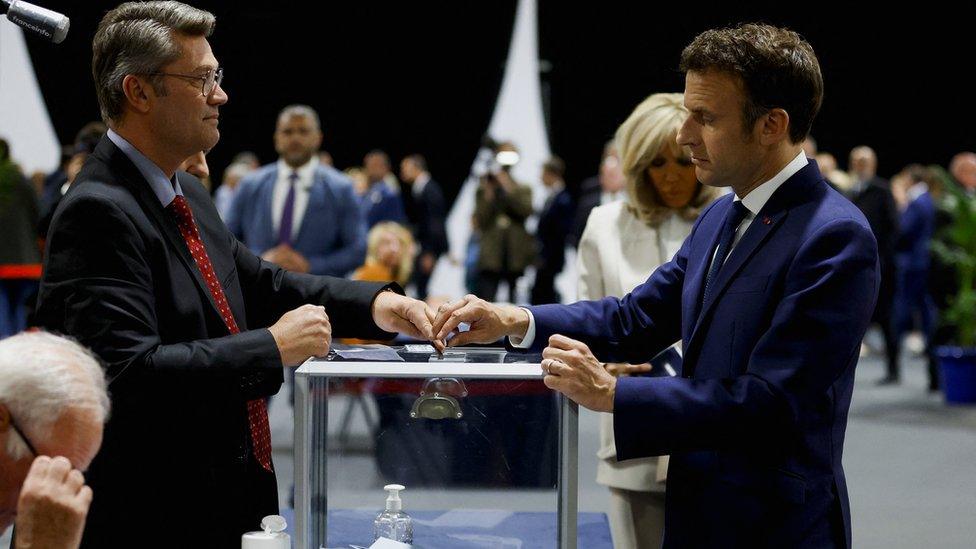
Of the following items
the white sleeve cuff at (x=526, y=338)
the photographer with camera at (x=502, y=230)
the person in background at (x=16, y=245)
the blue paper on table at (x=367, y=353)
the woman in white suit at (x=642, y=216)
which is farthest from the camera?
the photographer with camera at (x=502, y=230)

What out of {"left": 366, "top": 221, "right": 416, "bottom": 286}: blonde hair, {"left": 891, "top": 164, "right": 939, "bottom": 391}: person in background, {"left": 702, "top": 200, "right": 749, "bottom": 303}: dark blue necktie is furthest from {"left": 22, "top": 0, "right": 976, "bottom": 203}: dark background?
{"left": 702, "top": 200, "right": 749, "bottom": 303}: dark blue necktie

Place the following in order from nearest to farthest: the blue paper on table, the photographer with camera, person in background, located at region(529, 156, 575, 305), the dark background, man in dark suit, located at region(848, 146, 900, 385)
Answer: the blue paper on table, man in dark suit, located at region(848, 146, 900, 385), person in background, located at region(529, 156, 575, 305), the photographer with camera, the dark background

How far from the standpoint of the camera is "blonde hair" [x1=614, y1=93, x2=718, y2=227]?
306cm

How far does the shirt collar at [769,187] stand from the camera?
6.74 ft

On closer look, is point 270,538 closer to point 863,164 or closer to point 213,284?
point 213,284

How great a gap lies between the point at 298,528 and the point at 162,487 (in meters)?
0.30

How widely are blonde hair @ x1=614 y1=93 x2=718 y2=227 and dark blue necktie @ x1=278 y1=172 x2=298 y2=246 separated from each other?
324cm

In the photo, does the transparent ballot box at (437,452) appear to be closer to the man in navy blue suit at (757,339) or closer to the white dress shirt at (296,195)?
the man in navy blue suit at (757,339)

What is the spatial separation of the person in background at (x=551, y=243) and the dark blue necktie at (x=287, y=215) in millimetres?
3441

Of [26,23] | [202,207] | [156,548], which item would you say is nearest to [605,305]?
[202,207]

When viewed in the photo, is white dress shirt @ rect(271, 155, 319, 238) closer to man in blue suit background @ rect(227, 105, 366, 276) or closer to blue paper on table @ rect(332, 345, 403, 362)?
man in blue suit background @ rect(227, 105, 366, 276)

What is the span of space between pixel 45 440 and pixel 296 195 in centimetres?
473

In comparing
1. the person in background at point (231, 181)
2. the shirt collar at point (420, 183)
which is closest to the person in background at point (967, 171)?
the shirt collar at point (420, 183)

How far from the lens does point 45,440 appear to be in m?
1.48
